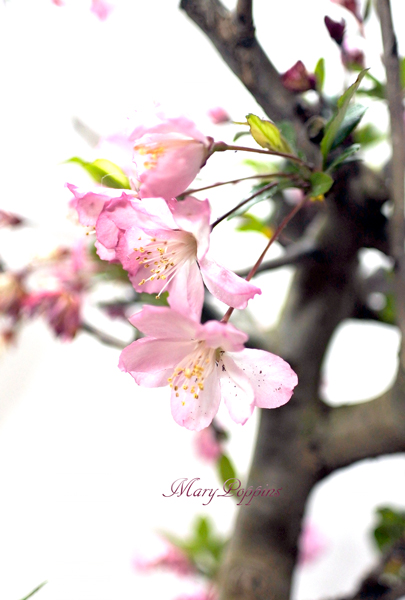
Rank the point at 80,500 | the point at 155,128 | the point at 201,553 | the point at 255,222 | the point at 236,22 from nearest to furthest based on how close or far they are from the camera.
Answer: the point at 155,128 → the point at 236,22 → the point at 255,222 → the point at 201,553 → the point at 80,500

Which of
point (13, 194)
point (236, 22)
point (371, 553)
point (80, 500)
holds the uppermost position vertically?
point (236, 22)

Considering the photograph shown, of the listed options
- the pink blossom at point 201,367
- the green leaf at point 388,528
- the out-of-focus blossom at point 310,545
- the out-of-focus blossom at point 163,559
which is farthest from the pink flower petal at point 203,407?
the out-of-focus blossom at point 310,545

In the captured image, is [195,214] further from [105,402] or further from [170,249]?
[105,402]

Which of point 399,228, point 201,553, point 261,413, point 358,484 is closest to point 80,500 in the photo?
point 201,553

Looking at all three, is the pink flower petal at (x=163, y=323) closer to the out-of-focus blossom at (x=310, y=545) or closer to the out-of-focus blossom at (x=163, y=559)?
the out-of-focus blossom at (x=163, y=559)

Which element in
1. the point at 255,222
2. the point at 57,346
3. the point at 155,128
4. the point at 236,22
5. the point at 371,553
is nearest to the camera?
the point at 155,128

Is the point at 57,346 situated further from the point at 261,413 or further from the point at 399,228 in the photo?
the point at 399,228
